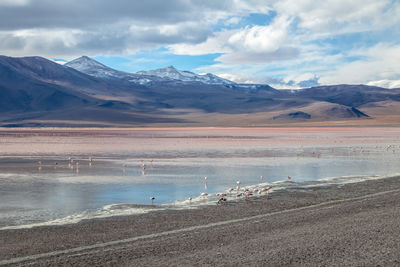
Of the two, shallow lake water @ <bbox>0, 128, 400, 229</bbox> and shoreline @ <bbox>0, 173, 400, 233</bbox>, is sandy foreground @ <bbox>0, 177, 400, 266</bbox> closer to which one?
shoreline @ <bbox>0, 173, 400, 233</bbox>

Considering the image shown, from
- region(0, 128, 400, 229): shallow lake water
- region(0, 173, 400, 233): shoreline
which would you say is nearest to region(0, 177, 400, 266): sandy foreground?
region(0, 173, 400, 233): shoreline

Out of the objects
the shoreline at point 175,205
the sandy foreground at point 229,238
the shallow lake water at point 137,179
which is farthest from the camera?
the shallow lake water at point 137,179

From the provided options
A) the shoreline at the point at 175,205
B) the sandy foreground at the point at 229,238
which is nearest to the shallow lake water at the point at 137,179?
the shoreline at the point at 175,205

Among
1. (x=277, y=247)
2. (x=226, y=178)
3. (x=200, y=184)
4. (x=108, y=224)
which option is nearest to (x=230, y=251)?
(x=277, y=247)

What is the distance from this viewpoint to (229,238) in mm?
11242

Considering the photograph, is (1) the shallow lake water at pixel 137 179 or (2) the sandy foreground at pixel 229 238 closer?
(2) the sandy foreground at pixel 229 238

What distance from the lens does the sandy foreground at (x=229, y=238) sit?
9469 millimetres

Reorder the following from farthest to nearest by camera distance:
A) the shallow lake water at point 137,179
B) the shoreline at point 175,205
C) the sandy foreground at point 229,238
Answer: the shallow lake water at point 137,179 < the shoreline at point 175,205 < the sandy foreground at point 229,238

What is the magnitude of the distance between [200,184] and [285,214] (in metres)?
8.55

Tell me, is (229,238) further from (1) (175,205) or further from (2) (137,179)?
(2) (137,179)

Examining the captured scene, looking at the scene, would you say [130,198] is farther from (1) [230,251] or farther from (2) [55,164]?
(2) [55,164]

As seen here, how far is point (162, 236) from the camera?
11695 mm

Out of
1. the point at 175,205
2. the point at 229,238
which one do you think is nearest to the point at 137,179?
the point at 175,205

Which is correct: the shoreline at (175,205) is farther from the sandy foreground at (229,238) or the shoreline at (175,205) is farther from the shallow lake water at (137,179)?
the sandy foreground at (229,238)
